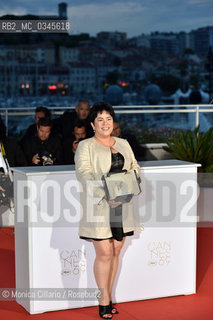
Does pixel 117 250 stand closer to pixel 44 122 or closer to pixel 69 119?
pixel 44 122

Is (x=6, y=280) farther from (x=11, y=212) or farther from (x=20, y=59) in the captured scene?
(x=20, y=59)

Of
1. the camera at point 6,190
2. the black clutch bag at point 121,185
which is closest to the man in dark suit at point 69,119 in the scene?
the camera at point 6,190

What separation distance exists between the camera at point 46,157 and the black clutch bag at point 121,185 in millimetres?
2405

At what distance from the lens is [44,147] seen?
673 centimetres

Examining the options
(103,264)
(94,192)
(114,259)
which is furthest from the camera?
(114,259)

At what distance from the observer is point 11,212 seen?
7246 millimetres

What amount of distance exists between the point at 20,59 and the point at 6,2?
8.52m

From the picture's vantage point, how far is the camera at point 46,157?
21.0 feet

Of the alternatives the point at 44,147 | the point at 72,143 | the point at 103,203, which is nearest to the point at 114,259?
the point at 103,203

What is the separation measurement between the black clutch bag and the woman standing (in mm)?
46

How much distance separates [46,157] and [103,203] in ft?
8.24

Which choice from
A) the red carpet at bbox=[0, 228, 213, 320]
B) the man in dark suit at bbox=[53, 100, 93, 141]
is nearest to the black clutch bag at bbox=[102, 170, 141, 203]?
the red carpet at bbox=[0, 228, 213, 320]

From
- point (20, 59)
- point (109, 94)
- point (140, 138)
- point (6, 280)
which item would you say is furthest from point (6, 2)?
point (6, 280)

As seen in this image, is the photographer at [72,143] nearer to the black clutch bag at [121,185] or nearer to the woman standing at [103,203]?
the woman standing at [103,203]
